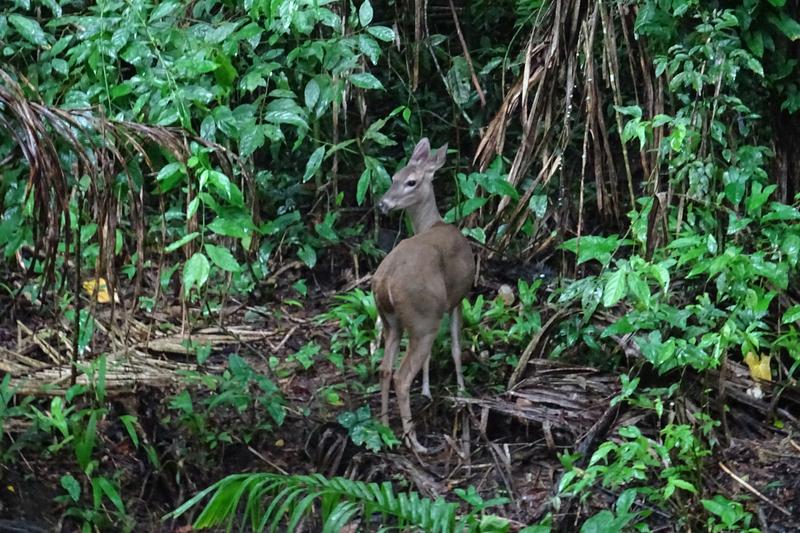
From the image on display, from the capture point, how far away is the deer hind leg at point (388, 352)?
6371 millimetres

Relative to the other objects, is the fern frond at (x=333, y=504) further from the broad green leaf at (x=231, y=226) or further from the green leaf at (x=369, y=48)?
the green leaf at (x=369, y=48)

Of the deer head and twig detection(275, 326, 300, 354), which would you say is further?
the deer head

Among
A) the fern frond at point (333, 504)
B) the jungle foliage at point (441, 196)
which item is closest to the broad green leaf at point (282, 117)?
the jungle foliage at point (441, 196)

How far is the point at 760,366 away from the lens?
606cm

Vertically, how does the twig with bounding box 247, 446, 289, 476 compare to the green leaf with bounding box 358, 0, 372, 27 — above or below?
below

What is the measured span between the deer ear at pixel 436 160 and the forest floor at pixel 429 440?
50.9 inches

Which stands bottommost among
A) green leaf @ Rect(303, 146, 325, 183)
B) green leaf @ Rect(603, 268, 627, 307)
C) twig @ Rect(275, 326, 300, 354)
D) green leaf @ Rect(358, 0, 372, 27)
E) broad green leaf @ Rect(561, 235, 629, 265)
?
twig @ Rect(275, 326, 300, 354)

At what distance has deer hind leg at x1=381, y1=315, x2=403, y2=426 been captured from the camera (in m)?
6.37

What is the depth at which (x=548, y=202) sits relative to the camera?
780 cm

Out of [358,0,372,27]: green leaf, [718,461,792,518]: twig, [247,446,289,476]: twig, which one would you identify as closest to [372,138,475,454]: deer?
[247,446,289,476]: twig

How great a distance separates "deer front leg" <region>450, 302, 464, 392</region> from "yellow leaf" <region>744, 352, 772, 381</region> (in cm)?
147

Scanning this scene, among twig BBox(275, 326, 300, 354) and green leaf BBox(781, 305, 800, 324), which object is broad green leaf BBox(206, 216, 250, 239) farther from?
green leaf BBox(781, 305, 800, 324)

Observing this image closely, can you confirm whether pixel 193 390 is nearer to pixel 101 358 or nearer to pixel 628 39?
pixel 101 358

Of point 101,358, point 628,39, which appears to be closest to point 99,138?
point 101,358
